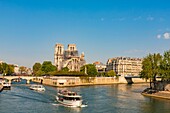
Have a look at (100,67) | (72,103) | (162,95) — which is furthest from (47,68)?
(72,103)

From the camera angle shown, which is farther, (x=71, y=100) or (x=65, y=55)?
(x=65, y=55)

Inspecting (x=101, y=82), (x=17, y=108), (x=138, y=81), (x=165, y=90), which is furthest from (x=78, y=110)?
(x=138, y=81)

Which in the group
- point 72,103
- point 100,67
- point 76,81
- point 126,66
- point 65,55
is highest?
point 65,55

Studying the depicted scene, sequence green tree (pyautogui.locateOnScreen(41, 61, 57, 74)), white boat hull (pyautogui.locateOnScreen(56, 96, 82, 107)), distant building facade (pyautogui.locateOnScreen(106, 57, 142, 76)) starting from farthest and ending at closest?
distant building facade (pyautogui.locateOnScreen(106, 57, 142, 76))
green tree (pyautogui.locateOnScreen(41, 61, 57, 74))
white boat hull (pyautogui.locateOnScreen(56, 96, 82, 107))

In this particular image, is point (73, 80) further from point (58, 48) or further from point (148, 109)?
point (58, 48)

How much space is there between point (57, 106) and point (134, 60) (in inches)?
4310

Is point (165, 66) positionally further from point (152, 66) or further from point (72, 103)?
point (72, 103)

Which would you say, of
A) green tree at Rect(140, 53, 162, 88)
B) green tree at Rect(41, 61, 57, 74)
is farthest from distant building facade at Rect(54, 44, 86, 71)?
green tree at Rect(140, 53, 162, 88)

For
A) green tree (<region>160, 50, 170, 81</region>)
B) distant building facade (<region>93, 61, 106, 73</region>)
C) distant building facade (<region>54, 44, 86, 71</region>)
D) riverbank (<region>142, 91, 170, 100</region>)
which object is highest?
distant building facade (<region>54, 44, 86, 71</region>)

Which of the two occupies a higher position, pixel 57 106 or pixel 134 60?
pixel 134 60

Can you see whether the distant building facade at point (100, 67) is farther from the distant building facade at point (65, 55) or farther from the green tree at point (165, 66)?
the green tree at point (165, 66)

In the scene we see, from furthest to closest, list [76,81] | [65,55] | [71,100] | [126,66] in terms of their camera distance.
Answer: [65,55], [126,66], [76,81], [71,100]

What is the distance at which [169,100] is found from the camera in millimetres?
43812

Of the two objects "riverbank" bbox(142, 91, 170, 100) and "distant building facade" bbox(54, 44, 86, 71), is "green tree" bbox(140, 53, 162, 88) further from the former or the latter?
"distant building facade" bbox(54, 44, 86, 71)
